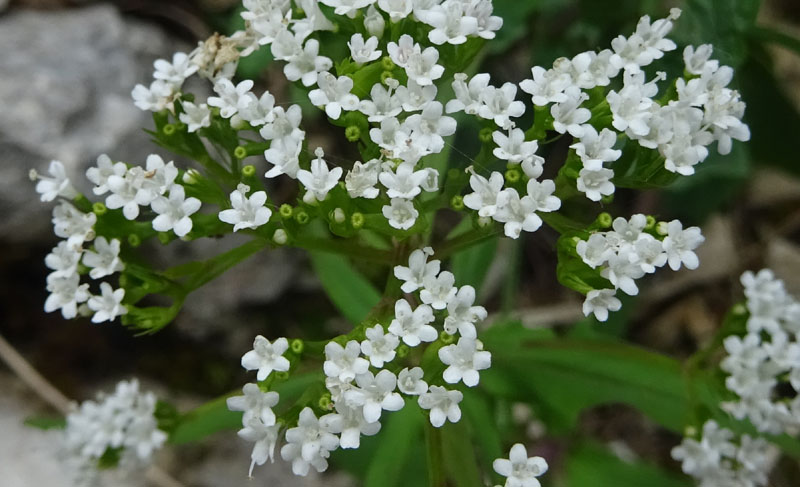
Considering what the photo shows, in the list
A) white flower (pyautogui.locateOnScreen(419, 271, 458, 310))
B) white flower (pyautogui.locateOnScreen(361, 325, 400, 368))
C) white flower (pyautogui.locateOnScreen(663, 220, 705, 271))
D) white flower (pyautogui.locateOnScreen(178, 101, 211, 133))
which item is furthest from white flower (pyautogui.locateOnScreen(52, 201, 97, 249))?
white flower (pyautogui.locateOnScreen(663, 220, 705, 271))

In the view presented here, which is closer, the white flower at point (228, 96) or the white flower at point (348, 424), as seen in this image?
the white flower at point (348, 424)

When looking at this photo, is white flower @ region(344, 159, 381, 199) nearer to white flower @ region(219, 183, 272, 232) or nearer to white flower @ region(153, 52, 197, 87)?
white flower @ region(219, 183, 272, 232)

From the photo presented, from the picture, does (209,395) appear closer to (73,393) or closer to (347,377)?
(73,393)

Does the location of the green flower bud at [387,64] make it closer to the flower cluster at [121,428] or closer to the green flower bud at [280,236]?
the green flower bud at [280,236]

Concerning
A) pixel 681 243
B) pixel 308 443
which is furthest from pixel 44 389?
pixel 681 243

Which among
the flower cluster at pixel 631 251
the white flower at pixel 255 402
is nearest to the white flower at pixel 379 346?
A: the white flower at pixel 255 402

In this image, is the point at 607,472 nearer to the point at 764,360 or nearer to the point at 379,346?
the point at 764,360
